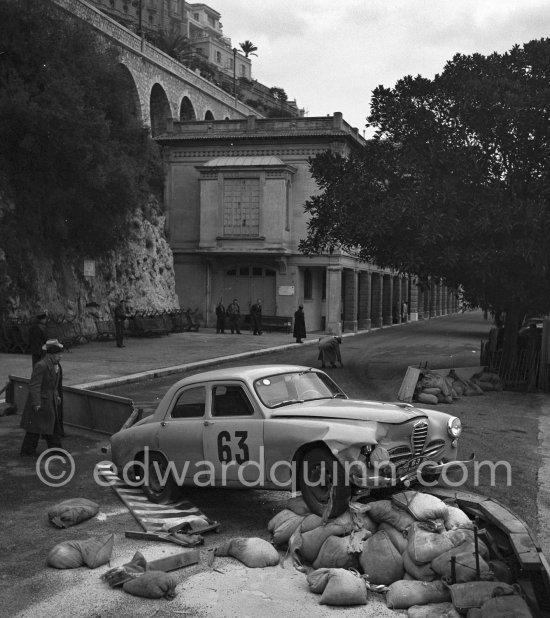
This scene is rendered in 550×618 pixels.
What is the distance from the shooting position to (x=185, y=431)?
800 cm

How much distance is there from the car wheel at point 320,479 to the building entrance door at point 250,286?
3525 centimetres

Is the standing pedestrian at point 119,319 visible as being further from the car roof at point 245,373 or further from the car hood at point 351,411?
the car hood at point 351,411

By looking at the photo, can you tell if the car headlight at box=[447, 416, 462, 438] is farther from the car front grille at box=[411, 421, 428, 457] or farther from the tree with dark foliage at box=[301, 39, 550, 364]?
the tree with dark foliage at box=[301, 39, 550, 364]

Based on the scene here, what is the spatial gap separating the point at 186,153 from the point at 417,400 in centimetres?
3267

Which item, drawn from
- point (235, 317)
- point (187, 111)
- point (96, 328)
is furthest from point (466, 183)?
point (187, 111)

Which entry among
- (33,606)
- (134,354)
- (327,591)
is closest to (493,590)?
(327,591)

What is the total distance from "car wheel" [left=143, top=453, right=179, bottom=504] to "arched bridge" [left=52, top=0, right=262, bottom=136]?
28110mm

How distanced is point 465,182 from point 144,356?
1218 cm

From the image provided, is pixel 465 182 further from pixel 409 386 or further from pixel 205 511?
pixel 205 511

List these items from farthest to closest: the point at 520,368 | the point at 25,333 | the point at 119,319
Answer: the point at 119,319 < the point at 25,333 < the point at 520,368

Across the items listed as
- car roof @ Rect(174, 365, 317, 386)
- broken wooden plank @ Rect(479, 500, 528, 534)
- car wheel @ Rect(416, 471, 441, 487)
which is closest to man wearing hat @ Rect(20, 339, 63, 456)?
car roof @ Rect(174, 365, 317, 386)

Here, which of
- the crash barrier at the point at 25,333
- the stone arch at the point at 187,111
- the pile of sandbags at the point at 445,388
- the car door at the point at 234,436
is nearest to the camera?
the car door at the point at 234,436

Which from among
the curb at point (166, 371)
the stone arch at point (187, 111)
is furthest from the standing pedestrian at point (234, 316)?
the stone arch at point (187, 111)

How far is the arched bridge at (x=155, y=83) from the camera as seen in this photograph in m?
41.7
